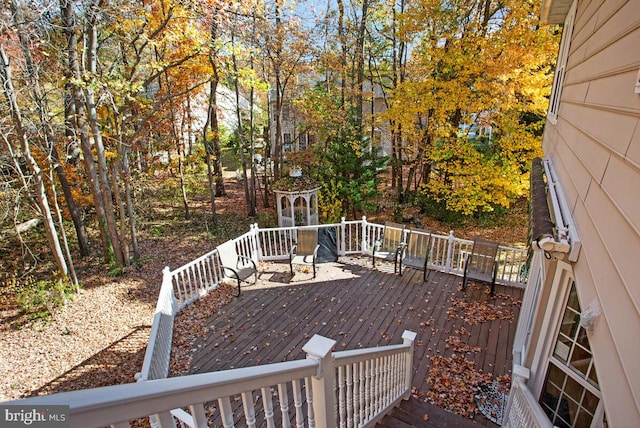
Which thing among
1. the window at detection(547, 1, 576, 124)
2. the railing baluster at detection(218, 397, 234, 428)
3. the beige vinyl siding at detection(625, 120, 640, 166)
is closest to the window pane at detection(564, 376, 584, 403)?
the beige vinyl siding at detection(625, 120, 640, 166)

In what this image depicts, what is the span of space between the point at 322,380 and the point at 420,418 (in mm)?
2336

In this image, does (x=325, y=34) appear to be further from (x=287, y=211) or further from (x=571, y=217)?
(x=571, y=217)

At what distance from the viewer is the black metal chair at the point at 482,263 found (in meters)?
6.15

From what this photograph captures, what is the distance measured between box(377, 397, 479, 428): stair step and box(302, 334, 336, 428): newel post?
154 cm

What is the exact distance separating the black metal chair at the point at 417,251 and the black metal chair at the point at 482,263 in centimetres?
81

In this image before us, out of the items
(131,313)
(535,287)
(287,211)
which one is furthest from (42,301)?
(535,287)

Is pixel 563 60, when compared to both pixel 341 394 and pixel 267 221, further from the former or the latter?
pixel 267 221

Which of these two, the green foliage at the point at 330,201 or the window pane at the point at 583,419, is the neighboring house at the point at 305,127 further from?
the window pane at the point at 583,419

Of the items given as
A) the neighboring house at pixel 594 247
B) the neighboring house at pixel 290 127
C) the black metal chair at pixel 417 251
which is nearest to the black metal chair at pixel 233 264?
the black metal chair at pixel 417 251

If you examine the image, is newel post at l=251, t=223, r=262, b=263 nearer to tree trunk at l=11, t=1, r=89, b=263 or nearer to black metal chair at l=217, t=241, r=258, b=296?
black metal chair at l=217, t=241, r=258, b=296

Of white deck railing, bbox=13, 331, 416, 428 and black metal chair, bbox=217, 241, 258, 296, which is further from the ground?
white deck railing, bbox=13, 331, 416, 428

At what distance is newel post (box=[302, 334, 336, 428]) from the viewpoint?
1.69m

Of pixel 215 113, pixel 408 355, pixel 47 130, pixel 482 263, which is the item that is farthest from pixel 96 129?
pixel 482 263

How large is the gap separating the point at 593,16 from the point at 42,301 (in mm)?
9295
